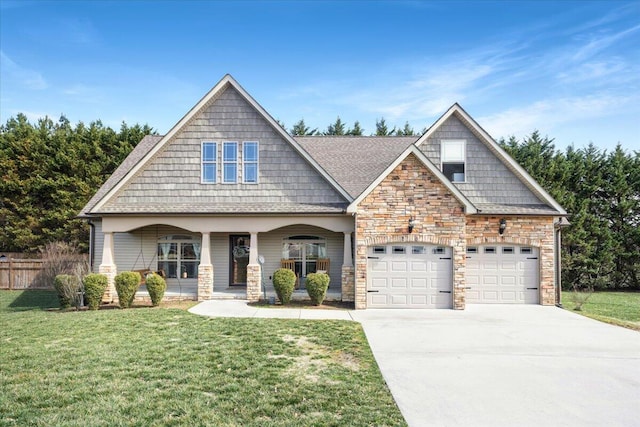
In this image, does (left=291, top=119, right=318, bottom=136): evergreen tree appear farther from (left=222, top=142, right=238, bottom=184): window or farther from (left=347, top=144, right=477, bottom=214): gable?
(left=347, top=144, right=477, bottom=214): gable

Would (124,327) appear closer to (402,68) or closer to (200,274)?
(200,274)

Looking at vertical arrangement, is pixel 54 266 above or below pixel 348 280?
above

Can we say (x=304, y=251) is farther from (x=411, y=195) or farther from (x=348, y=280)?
(x=411, y=195)

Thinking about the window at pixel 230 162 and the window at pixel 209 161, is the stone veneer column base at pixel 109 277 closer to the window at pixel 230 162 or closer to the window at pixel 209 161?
the window at pixel 209 161

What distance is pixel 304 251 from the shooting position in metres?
16.2

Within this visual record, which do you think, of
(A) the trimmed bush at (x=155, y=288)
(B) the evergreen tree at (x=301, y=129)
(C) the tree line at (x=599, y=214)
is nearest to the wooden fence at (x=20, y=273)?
(A) the trimmed bush at (x=155, y=288)

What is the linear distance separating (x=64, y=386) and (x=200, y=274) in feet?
27.1

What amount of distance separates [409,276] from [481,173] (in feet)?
16.2

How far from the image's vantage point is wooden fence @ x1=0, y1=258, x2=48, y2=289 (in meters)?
18.2

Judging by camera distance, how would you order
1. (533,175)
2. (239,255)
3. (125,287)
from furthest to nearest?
1. (533,175)
2. (239,255)
3. (125,287)

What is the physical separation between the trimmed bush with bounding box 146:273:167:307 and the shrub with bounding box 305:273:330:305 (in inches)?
193

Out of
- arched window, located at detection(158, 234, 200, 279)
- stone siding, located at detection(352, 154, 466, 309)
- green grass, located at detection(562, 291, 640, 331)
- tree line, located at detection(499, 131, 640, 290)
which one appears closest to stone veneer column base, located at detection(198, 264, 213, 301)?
arched window, located at detection(158, 234, 200, 279)

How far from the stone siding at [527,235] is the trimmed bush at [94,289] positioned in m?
12.4

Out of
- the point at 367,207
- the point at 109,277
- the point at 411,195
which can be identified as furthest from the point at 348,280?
the point at 109,277
